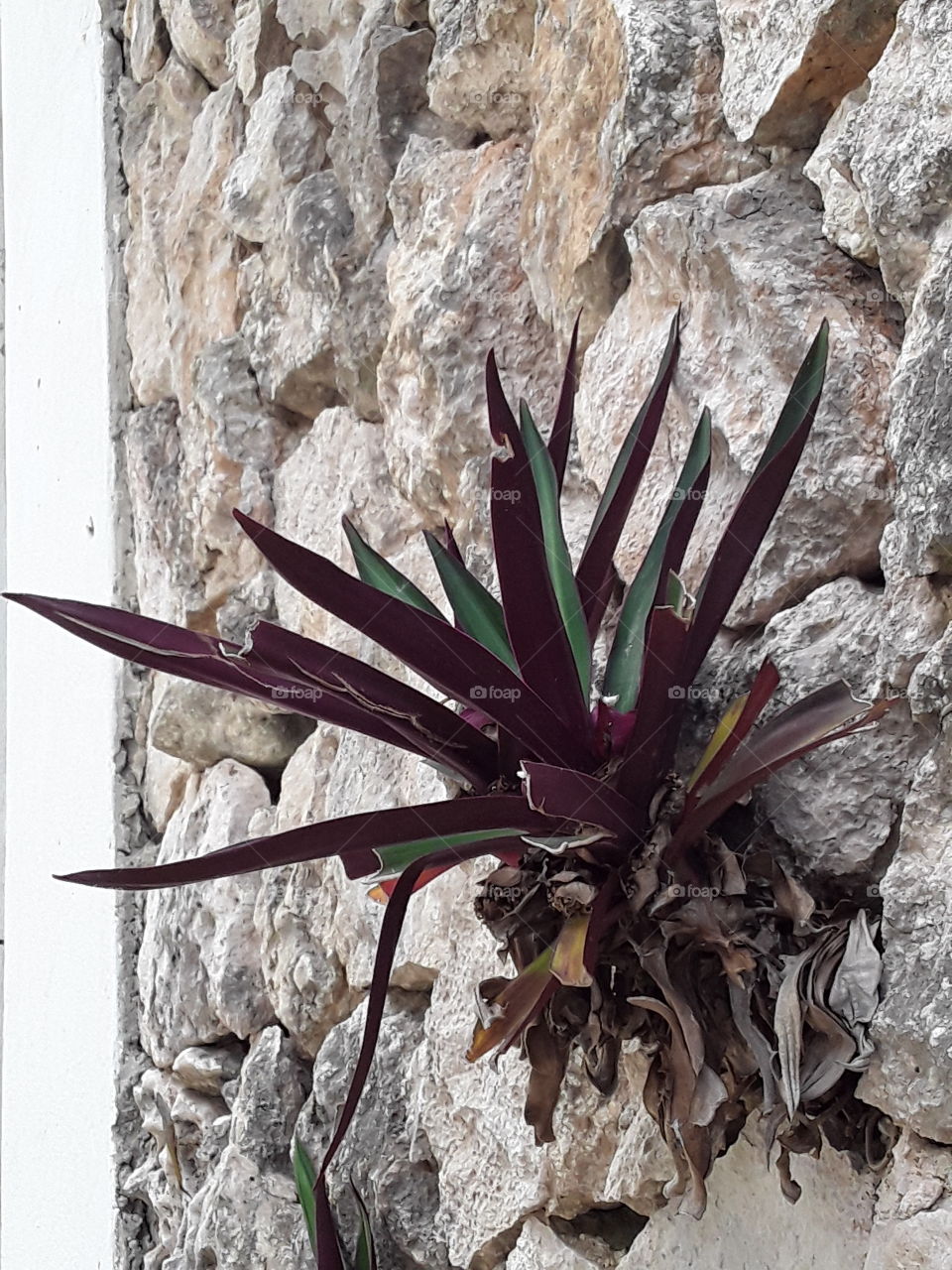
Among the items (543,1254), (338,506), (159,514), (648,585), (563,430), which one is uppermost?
(159,514)

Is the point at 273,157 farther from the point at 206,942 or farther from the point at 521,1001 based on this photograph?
the point at 521,1001

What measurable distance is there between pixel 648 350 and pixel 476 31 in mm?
385

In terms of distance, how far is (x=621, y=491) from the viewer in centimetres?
77

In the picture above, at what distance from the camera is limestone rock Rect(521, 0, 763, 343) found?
2.83ft

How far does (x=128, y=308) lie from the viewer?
1.81m

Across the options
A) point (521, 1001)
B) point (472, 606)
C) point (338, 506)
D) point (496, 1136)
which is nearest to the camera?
point (521, 1001)

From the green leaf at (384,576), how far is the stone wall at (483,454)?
16cm

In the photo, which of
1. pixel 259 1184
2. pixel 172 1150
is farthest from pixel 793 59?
pixel 172 1150

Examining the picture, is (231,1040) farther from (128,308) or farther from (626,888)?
(128,308)

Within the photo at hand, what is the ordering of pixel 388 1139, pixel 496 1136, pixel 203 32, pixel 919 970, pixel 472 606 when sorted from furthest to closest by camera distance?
pixel 203 32, pixel 388 1139, pixel 496 1136, pixel 472 606, pixel 919 970

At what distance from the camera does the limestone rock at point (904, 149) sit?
0.66 metres

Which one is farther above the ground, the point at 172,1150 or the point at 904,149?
the point at 904,149

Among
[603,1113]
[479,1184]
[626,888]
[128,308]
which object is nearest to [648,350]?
[626,888]

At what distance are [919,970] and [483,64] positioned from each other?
2.70 ft
